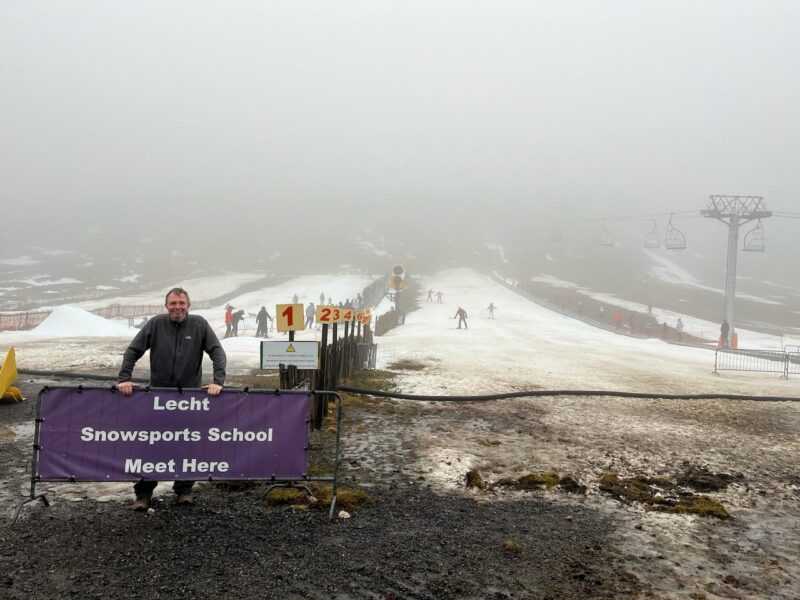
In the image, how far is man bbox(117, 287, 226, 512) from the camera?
5461 mm

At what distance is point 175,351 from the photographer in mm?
5543

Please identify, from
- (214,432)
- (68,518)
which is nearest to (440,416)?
(214,432)

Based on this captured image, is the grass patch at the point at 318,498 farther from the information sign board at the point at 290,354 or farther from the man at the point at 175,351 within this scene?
the information sign board at the point at 290,354

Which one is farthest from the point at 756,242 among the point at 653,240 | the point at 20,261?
the point at 20,261

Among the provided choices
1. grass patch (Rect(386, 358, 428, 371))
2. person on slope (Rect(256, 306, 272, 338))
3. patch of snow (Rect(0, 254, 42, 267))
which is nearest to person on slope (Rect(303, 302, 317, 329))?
person on slope (Rect(256, 306, 272, 338))

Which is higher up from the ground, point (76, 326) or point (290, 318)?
point (290, 318)

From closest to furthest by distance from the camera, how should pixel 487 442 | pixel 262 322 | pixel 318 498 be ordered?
pixel 318 498, pixel 487 442, pixel 262 322

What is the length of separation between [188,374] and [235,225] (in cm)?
15269

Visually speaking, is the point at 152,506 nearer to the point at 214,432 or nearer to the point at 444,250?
the point at 214,432

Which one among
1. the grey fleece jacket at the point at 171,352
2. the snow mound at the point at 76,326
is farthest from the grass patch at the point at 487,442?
the snow mound at the point at 76,326

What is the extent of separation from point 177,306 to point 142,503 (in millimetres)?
1781

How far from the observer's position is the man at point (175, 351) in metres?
5.46

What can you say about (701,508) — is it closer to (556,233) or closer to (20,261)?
(556,233)

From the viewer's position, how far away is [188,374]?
557 centimetres
